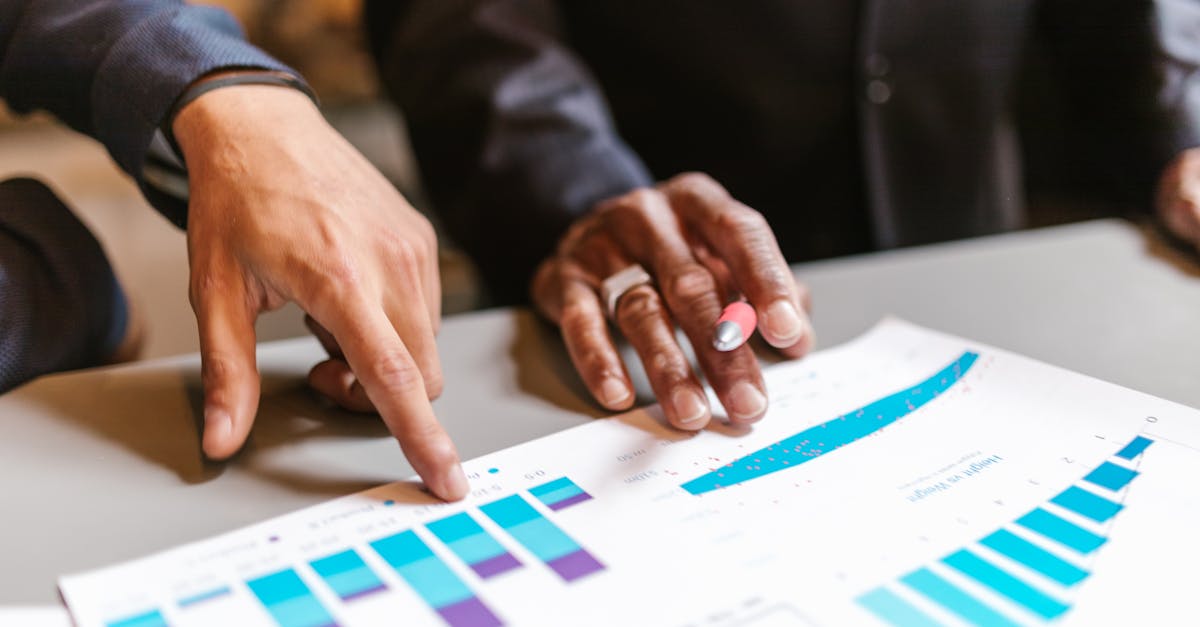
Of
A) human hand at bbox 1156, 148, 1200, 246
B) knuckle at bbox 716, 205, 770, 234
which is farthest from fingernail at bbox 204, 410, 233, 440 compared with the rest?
human hand at bbox 1156, 148, 1200, 246

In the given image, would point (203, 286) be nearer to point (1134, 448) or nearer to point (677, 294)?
point (677, 294)

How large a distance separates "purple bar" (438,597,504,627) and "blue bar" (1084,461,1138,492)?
0.90 ft

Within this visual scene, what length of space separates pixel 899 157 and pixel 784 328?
52 centimetres

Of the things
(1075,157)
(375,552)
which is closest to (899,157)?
(1075,157)

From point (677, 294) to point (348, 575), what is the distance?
0.28m

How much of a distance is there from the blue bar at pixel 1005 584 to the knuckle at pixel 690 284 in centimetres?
24

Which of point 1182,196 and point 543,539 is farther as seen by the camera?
point 1182,196

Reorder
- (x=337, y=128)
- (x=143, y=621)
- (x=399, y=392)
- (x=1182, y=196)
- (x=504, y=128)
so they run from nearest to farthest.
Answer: (x=143, y=621) < (x=399, y=392) < (x=337, y=128) < (x=1182, y=196) < (x=504, y=128)

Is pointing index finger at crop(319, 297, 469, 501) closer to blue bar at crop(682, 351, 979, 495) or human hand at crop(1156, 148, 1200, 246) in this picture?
blue bar at crop(682, 351, 979, 495)

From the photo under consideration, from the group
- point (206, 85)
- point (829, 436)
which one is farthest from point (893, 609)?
point (206, 85)

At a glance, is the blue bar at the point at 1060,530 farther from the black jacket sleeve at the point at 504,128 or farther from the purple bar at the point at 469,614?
the black jacket sleeve at the point at 504,128

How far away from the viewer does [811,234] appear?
97cm

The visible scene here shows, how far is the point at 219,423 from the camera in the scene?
0.39m

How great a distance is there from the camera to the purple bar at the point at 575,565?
0.31 meters
